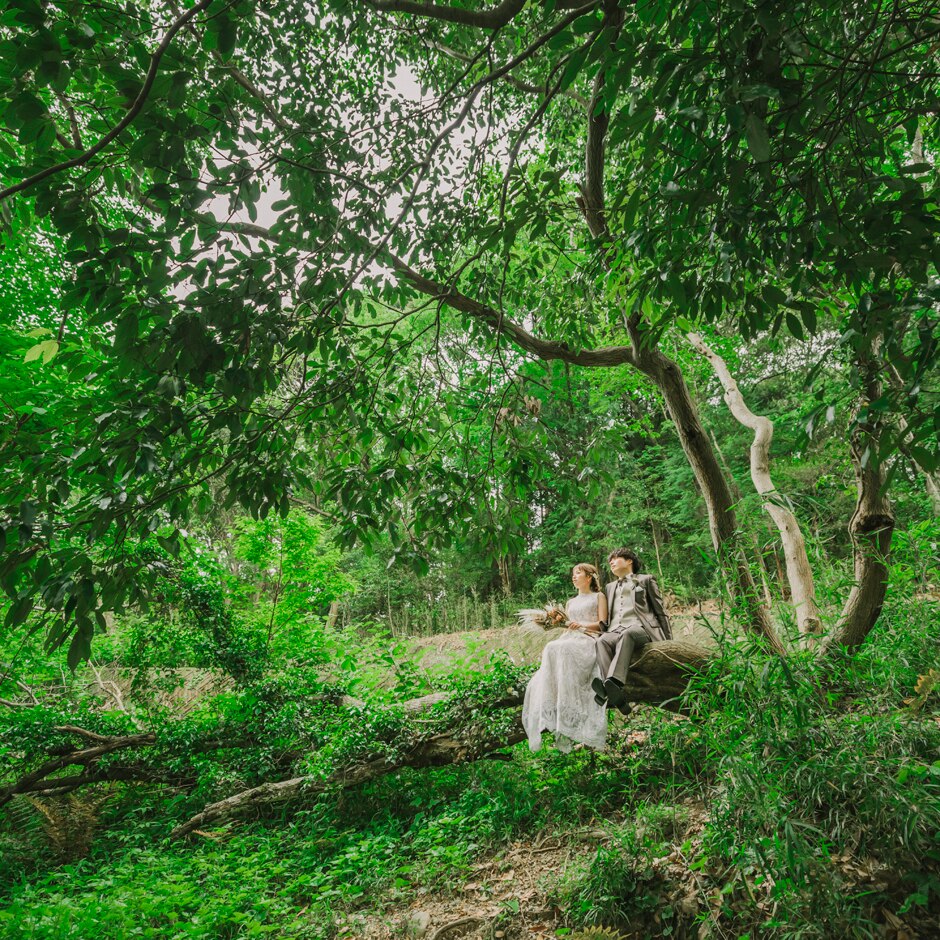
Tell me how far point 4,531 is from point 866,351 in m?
2.54

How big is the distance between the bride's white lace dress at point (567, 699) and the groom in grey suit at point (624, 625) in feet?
0.29

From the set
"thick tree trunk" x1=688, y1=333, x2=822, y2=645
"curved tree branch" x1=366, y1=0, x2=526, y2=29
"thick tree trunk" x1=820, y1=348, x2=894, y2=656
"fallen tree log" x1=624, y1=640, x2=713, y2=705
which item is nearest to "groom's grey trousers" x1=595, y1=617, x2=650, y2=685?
"fallen tree log" x1=624, y1=640, x2=713, y2=705

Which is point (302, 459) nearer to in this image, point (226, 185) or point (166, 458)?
point (166, 458)

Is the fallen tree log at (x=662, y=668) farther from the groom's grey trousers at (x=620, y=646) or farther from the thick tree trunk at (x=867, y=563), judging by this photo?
the thick tree trunk at (x=867, y=563)

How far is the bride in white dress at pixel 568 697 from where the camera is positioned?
393 cm

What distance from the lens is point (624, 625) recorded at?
4.41 metres

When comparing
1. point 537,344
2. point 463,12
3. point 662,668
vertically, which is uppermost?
point 463,12

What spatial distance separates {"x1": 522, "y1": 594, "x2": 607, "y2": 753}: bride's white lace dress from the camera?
393 centimetres

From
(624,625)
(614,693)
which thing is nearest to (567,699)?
(614,693)

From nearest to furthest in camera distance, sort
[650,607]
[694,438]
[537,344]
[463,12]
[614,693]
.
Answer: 1. [463,12]
2. [614,693]
3. [537,344]
4. [694,438]
5. [650,607]

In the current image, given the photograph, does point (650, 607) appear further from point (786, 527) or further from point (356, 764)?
point (356, 764)

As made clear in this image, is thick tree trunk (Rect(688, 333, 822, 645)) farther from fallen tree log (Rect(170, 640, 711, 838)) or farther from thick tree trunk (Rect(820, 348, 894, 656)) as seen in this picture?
fallen tree log (Rect(170, 640, 711, 838))

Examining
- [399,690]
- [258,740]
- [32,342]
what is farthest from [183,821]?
[32,342]

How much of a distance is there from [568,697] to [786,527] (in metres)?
2.44
